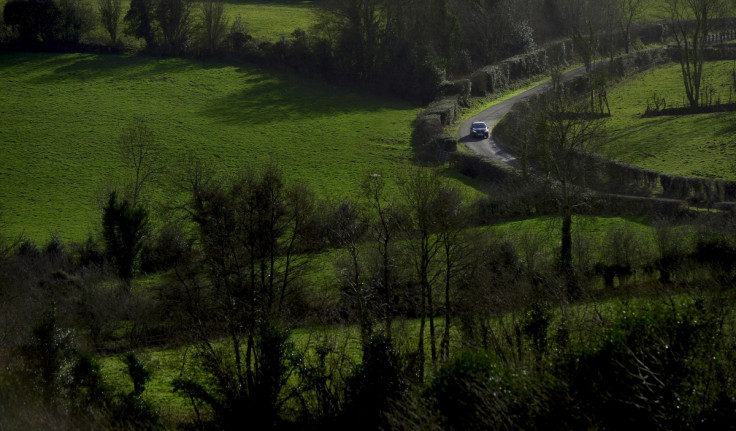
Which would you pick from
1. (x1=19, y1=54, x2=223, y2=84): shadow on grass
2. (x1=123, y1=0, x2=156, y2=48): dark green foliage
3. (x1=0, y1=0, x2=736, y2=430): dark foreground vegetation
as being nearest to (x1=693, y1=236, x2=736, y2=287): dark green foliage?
(x1=0, y1=0, x2=736, y2=430): dark foreground vegetation

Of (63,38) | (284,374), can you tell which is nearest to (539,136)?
(284,374)

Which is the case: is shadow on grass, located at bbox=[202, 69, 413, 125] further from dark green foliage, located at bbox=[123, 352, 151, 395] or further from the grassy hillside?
dark green foliage, located at bbox=[123, 352, 151, 395]

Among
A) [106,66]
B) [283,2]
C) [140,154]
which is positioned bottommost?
[140,154]

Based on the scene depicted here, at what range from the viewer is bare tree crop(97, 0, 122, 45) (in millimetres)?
65125

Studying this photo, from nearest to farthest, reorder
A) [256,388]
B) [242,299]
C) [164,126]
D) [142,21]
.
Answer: [256,388] < [242,299] < [164,126] < [142,21]

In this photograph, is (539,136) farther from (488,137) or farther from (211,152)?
(211,152)

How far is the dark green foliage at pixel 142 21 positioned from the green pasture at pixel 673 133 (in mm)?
42587

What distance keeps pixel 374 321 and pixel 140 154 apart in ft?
88.7

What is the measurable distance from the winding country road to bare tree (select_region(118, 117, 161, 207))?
2236 centimetres

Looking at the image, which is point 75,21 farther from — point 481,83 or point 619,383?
point 619,383

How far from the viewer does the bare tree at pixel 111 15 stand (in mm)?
65125

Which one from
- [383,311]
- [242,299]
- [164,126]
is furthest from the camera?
[164,126]

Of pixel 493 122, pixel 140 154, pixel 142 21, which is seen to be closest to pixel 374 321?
pixel 140 154

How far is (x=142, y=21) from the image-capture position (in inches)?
2603
